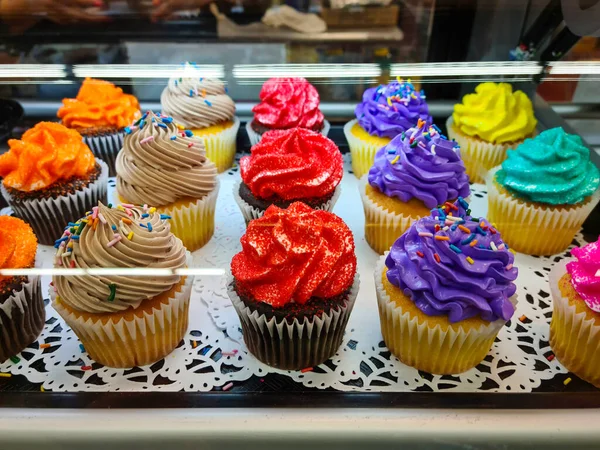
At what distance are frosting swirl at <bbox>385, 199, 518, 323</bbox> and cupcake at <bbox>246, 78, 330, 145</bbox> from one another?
1582mm

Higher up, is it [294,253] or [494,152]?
[294,253]

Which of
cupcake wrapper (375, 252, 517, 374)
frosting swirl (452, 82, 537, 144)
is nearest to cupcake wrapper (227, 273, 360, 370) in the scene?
cupcake wrapper (375, 252, 517, 374)

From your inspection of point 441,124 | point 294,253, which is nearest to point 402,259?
point 294,253

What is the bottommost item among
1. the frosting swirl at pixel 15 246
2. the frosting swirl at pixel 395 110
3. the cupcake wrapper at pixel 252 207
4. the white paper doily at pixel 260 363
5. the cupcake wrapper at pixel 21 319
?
the white paper doily at pixel 260 363

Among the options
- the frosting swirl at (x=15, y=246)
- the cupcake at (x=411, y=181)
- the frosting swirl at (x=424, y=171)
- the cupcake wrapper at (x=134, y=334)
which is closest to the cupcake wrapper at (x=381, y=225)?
the cupcake at (x=411, y=181)

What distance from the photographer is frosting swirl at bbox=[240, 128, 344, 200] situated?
2809 millimetres

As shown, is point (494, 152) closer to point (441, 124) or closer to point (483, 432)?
point (441, 124)

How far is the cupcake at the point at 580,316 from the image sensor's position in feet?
7.29

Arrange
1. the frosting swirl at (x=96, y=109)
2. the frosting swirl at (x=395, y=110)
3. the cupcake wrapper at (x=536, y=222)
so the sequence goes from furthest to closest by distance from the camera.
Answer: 1. the frosting swirl at (x=96, y=109)
2. the frosting swirl at (x=395, y=110)
3. the cupcake wrapper at (x=536, y=222)

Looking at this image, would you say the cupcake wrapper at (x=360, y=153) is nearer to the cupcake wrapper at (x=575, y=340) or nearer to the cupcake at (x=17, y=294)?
the cupcake wrapper at (x=575, y=340)

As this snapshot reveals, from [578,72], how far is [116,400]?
252 cm

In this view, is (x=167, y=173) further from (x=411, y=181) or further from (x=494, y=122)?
(x=494, y=122)

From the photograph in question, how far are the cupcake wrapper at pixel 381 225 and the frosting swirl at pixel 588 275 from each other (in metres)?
0.85

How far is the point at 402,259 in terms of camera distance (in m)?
2.30
